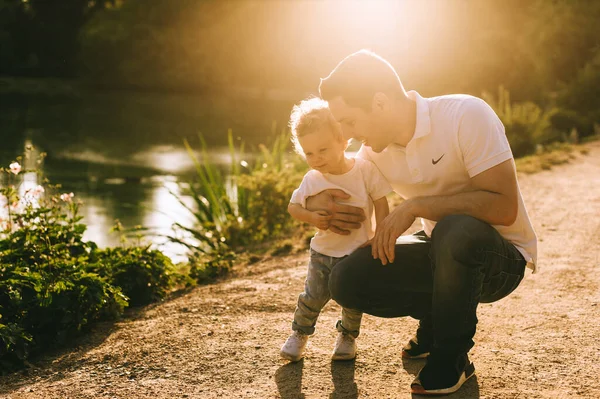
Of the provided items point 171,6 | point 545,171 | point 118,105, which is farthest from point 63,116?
point 171,6

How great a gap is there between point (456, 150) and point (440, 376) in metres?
0.79

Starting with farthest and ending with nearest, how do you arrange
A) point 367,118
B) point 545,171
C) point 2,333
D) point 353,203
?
point 545,171
point 2,333
point 353,203
point 367,118

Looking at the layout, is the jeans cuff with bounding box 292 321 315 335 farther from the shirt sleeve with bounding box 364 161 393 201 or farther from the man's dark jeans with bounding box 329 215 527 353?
the shirt sleeve with bounding box 364 161 393 201

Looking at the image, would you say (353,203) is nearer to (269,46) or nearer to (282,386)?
(282,386)

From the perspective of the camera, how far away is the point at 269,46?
37812 millimetres

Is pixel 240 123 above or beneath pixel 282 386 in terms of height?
above

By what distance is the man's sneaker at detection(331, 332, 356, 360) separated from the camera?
301 centimetres

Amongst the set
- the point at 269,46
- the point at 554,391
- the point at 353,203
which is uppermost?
the point at 269,46

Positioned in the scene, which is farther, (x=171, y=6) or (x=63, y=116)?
(x=171, y=6)

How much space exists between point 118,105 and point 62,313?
23.8 meters

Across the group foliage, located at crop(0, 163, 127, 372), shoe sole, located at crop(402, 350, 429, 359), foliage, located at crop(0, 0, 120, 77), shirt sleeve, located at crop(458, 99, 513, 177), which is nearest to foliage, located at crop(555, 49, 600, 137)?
foliage, located at crop(0, 163, 127, 372)

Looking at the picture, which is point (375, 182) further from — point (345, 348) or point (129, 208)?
point (129, 208)

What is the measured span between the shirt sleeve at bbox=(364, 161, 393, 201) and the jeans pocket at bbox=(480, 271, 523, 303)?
0.56 m

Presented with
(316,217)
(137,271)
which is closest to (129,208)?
(137,271)
